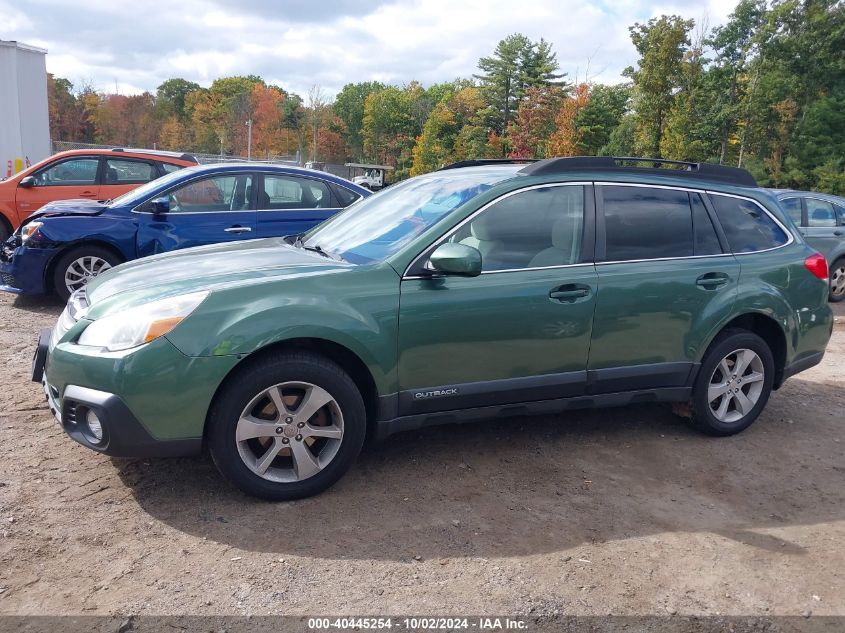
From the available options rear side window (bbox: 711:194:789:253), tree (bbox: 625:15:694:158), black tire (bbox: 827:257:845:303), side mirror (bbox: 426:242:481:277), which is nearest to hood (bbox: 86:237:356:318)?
side mirror (bbox: 426:242:481:277)

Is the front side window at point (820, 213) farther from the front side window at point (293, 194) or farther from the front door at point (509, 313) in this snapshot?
the front door at point (509, 313)

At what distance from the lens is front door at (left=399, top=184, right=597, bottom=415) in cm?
384

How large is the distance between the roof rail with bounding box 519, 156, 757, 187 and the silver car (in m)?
6.94

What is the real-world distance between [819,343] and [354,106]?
105 m

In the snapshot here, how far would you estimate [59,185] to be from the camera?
9.92 m

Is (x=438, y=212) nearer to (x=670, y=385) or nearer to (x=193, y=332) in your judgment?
(x=193, y=332)

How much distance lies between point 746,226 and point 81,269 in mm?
6419

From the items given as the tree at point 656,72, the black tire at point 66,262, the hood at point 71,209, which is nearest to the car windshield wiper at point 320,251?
the black tire at point 66,262

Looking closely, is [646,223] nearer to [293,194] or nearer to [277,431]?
[277,431]

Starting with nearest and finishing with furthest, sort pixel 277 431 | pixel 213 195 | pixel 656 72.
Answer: pixel 277 431 < pixel 213 195 < pixel 656 72

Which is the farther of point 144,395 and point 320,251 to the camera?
point 320,251

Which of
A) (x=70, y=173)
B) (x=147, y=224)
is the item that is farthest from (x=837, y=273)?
(x=70, y=173)

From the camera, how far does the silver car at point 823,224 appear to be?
36.7 ft

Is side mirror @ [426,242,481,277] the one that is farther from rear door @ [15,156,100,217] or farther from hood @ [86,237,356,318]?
rear door @ [15,156,100,217]
